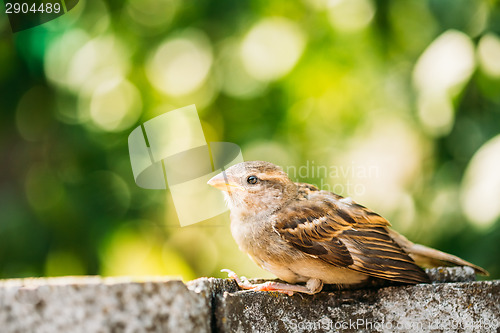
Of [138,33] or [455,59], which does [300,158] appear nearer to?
[455,59]

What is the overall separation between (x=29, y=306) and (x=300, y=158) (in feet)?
9.75

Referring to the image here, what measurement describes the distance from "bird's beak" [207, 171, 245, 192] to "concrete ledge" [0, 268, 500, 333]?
68cm

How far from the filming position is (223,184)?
2.65 meters

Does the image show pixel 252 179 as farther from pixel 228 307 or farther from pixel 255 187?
pixel 228 307

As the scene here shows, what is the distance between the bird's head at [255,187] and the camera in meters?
2.64

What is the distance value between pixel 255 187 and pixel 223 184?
0.55ft

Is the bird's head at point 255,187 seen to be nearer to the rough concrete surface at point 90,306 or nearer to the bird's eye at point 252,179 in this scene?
the bird's eye at point 252,179

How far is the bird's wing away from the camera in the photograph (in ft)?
7.22

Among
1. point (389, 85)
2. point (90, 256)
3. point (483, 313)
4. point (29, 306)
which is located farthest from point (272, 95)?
point (29, 306)

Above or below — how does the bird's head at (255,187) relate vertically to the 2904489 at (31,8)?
below

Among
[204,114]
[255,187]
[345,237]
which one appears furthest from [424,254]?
[204,114]

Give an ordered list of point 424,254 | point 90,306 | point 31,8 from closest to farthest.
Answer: point 90,306 < point 424,254 < point 31,8

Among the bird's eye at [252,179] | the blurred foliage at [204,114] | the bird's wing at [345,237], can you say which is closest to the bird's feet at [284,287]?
the bird's wing at [345,237]

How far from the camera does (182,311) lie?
1514 mm
